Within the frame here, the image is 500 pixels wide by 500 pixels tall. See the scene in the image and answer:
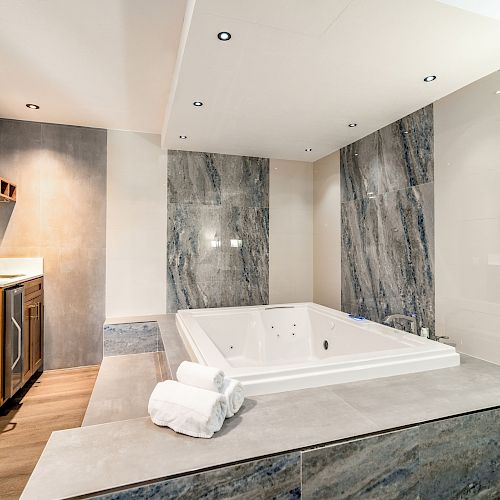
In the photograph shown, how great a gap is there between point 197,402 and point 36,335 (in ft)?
8.17

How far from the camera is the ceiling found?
4.81 ft

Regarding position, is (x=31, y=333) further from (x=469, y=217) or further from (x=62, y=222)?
(x=469, y=217)

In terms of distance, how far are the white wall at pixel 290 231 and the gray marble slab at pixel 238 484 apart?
2.69 m

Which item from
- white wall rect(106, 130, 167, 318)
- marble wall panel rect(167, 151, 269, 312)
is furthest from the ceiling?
marble wall panel rect(167, 151, 269, 312)

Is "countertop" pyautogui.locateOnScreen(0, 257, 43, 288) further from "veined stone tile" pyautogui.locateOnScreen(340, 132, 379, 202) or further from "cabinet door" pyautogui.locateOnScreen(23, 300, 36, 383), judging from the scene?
"veined stone tile" pyautogui.locateOnScreen(340, 132, 379, 202)

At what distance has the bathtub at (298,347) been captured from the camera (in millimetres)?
1624

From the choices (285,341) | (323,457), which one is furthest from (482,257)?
(285,341)

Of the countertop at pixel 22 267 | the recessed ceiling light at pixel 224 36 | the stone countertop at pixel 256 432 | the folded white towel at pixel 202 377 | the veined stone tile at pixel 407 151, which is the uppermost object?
the recessed ceiling light at pixel 224 36

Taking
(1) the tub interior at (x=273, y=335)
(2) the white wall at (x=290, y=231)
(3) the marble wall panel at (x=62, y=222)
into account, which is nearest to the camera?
(1) the tub interior at (x=273, y=335)

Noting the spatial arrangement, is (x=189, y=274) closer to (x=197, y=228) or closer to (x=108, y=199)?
(x=197, y=228)

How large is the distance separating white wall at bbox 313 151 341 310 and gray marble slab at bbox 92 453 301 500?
2.47m

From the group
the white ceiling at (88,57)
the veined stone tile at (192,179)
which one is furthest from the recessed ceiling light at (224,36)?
the veined stone tile at (192,179)

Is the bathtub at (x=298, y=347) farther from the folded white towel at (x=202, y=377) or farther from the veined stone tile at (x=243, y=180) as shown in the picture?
the veined stone tile at (x=243, y=180)

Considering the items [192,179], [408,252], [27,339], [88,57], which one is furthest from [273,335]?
[88,57]
